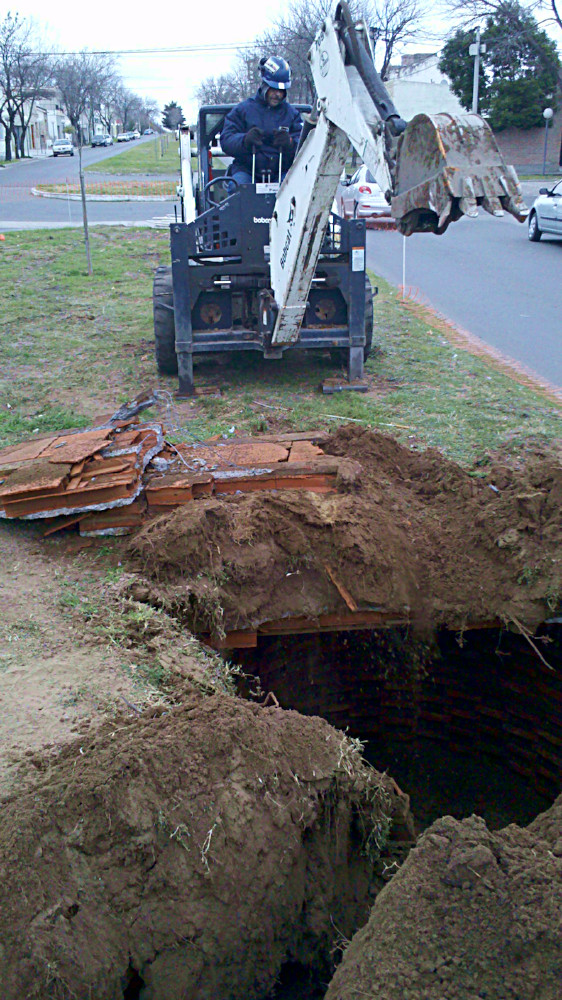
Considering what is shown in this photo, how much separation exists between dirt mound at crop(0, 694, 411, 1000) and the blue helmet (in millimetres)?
6329

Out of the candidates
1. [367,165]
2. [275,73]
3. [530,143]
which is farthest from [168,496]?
[530,143]

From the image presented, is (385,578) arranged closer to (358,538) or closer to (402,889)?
(358,538)

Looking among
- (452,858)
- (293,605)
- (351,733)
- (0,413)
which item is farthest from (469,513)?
(0,413)

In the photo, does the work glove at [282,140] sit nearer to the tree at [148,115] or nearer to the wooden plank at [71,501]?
the wooden plank at [71,501]

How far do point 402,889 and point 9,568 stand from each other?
336 centimetres

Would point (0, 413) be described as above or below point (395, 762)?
above

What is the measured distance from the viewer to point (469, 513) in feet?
18.8

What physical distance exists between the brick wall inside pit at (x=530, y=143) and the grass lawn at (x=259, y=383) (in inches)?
1317

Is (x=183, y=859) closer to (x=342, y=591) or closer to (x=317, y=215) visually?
(x=342, y=591)

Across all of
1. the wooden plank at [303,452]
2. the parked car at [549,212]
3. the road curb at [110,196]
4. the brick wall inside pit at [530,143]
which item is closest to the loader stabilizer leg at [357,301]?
the wooden plank at [303,452]

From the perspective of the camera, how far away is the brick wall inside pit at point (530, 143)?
41.4m

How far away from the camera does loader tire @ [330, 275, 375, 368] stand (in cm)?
886

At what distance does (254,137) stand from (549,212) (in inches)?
476

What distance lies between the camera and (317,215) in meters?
6.55
